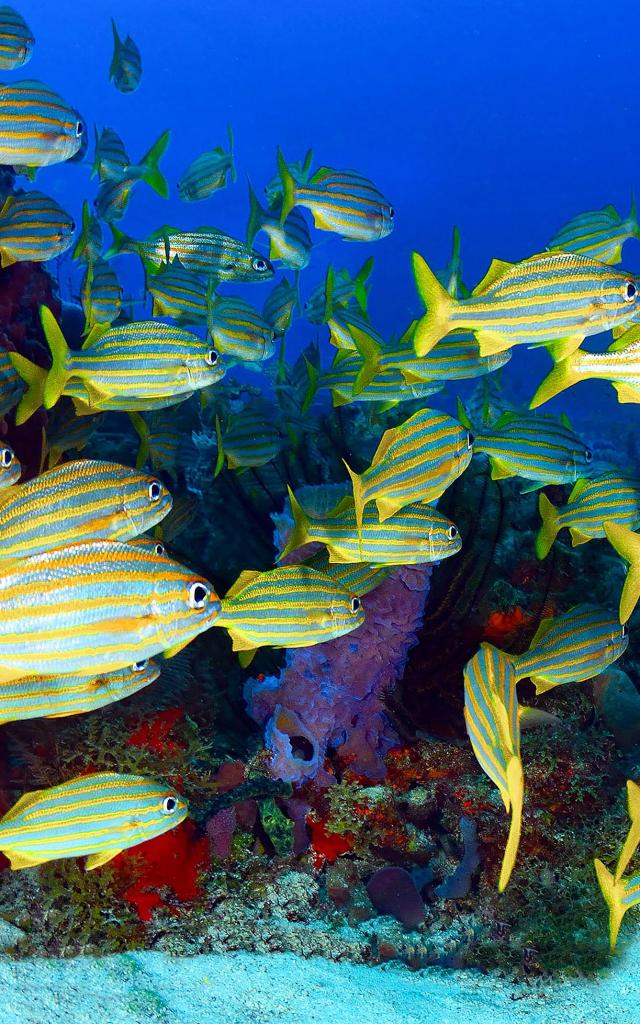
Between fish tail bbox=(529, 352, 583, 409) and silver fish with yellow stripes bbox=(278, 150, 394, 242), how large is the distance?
266 centimetres

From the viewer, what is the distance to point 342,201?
5.05 meters

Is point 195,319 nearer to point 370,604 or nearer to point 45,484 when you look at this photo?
point 370,604

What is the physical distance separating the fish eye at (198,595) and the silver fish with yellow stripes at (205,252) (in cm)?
390

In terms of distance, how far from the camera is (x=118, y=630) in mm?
1904

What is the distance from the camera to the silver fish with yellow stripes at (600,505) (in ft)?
12.6

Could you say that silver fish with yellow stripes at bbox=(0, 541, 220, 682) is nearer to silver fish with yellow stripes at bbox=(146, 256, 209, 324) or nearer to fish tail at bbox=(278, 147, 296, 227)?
silver fish with yellow stripes at bbox=(146, 256, 209, 324)

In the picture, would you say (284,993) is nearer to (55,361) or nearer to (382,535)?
(382,535)

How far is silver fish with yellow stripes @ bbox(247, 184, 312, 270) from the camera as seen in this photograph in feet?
18.2

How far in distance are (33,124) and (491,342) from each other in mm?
3302

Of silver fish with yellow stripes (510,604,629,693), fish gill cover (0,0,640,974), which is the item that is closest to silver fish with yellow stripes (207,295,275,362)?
fish gill cover (0,0,640,974)

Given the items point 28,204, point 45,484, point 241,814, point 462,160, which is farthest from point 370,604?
point 462,160

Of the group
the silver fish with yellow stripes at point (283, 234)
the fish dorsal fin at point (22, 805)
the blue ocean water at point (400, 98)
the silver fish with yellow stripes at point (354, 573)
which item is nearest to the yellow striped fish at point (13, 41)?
the silver fish with yellow stripes at point (283, 234)

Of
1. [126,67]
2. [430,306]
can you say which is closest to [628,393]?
[430,306]

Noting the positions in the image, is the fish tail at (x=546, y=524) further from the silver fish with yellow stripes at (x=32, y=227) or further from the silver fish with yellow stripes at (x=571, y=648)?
the silver fish with yellow stripes at (x=32, y=227)
